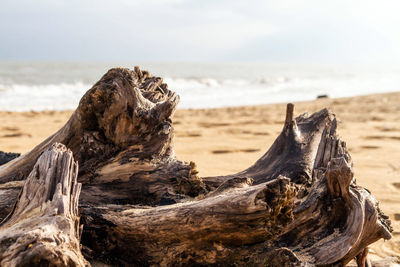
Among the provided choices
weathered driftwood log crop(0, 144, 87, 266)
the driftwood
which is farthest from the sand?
weathered driftwood log crop(0, 144, 87, 266)

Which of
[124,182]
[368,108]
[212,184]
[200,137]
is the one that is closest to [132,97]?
[124,182]

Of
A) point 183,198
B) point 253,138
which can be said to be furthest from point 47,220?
point 253,138

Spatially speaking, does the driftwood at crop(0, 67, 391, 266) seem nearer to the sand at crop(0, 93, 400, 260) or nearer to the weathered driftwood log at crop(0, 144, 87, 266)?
the weathered driftwood log at crop(0, 144, 87, 266)

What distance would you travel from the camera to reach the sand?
4.52m

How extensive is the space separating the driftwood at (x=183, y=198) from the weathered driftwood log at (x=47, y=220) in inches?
3.4

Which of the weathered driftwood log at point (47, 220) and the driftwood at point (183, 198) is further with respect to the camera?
the driftwood at point (183, 198)

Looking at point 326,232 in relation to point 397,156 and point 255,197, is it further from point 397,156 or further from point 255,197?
point 397,156

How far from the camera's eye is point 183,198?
7.52 feet

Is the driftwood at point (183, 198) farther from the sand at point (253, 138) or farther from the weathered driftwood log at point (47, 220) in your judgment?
the sand at point (253, 138)

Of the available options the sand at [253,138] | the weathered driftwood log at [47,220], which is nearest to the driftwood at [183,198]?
the weathered driftwood log at [47,220]

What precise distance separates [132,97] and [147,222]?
0.80 metres

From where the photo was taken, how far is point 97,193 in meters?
2.37

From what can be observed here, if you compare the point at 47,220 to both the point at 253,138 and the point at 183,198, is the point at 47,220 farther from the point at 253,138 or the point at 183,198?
the point at 253,138

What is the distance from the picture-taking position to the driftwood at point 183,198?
6.07ft
